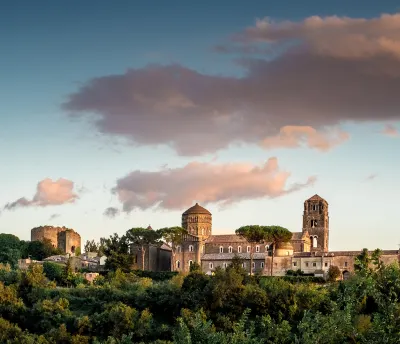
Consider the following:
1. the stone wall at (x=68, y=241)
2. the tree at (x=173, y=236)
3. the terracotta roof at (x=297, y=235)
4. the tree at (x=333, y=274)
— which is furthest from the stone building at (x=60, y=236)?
the tree at (x=333, y=274)

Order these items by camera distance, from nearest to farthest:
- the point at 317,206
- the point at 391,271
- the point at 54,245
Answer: the point at 391,271 → the point at 317,206 → the point at 54,245

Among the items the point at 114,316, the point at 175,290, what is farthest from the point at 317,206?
the point at 114,316

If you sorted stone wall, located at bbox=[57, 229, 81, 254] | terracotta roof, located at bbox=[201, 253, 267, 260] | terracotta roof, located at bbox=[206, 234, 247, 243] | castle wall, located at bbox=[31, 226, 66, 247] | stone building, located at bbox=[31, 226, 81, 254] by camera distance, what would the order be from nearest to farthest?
terracotta roof, located at bbox=[201, 253, 267, 260] → terracotta roof, located at bbox=[206, 234, 247, 243] → stone wall, located at bbox=[57, 229, 81, 254] → stone building, located at bbox=[31, 226, 81, 254] → castle wall, located at bbox=[31, 226, 66, 247]

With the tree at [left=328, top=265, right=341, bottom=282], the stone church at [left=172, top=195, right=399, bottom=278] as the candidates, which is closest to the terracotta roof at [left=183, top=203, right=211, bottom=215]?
the stone church at [left=172, top=195, right=399, bottom=278]

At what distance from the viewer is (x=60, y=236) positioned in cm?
8325

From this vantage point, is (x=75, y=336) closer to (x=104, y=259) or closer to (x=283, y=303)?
(x=283, y=303)

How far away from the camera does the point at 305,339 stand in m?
14.7

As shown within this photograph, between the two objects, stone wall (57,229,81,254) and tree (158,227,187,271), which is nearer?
tree (158,227,187,271)

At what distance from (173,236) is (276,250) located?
9.20m

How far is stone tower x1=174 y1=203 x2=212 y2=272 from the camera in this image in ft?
214

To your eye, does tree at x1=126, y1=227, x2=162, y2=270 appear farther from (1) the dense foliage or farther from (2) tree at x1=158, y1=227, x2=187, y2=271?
(1) the dense foliage

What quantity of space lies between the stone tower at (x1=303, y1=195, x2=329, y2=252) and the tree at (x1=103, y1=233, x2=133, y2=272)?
18558 mm

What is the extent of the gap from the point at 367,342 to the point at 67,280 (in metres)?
46.7

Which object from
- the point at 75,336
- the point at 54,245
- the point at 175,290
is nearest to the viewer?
the point at 75,336
